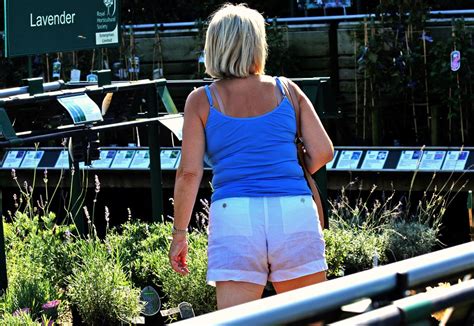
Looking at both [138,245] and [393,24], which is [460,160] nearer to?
[393,24]

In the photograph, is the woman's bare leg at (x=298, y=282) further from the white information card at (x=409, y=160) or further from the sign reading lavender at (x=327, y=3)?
the sign reading lavender at (x=327, y=3)

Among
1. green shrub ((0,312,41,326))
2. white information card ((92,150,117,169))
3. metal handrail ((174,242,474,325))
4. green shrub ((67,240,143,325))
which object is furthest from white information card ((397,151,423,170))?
metal handrail ((174,242,474,325))

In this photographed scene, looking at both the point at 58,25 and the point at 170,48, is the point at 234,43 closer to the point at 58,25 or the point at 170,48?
the point at 58,25

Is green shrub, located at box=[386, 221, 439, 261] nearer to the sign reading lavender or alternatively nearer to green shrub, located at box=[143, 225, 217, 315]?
green shrub, located at box=[143, 225, 217, 315]

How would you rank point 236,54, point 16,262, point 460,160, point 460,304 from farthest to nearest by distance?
1. point 460,160
2. point 16,262
3. point 236,54
4. point 460,304

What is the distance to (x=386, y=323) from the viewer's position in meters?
1.95

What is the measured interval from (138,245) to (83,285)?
2.26ft

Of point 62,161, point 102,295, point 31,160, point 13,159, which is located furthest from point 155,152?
point 13,159

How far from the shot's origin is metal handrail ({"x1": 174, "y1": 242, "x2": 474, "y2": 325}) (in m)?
1.83

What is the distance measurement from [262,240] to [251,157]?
0.94ft

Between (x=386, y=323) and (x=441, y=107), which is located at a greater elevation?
(x=386, y=323)

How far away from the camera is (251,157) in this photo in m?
3.74

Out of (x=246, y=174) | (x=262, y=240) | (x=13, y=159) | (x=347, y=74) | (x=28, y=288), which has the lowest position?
(x=13, y=159)

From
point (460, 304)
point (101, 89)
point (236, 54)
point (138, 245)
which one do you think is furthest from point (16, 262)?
point (460, 304)
